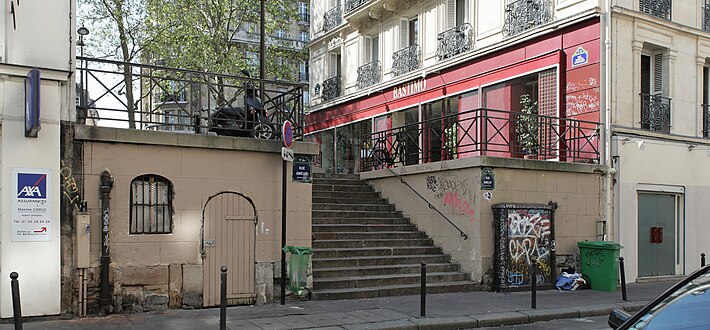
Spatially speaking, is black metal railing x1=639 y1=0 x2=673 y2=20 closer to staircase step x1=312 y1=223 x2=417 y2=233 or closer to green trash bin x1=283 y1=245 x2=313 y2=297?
staircase step x1=312 y1=223 x2=417 y2=233

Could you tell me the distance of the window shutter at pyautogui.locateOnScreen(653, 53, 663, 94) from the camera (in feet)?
54.5

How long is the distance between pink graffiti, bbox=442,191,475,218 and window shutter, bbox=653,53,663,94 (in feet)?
21.7

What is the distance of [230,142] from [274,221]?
5.23 ft

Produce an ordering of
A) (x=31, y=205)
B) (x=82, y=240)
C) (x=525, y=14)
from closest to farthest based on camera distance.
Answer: (x=31, y=205)
(x=82, y=240)
(x=525, y=14)

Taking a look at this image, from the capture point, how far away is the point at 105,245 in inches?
384

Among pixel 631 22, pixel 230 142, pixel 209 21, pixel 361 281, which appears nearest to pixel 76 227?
pixel 230 142

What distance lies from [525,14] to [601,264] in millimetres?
7043

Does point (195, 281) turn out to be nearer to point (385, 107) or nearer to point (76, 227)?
point (76, 227)

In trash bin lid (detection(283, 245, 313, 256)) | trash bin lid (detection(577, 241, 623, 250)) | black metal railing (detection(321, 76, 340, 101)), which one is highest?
black metal railing (detection(321, 76, 340, 101))

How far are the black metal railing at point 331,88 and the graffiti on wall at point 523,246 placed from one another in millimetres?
13449

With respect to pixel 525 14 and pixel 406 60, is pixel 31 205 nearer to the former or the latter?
pixel 525 14

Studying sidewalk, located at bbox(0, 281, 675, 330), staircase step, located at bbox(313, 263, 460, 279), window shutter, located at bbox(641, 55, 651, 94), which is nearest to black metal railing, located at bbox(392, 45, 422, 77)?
window shutter, located at bbox(641, 55, 651, 94)

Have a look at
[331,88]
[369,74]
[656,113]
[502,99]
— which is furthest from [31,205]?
[331,88]

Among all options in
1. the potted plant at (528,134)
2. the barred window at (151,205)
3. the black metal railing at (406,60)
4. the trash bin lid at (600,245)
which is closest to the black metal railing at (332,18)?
the black metal railing at (406,60)
